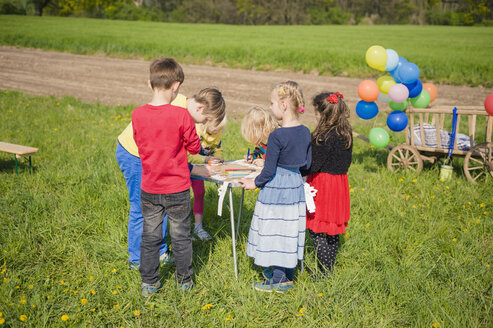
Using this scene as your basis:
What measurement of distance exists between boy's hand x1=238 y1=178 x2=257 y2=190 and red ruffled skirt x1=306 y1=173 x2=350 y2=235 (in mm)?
595

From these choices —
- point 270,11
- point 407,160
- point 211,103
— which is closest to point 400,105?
point 407,160

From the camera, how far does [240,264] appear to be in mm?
3557

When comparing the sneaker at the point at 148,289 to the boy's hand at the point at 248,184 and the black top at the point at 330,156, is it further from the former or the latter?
the black top at the point at 330,156

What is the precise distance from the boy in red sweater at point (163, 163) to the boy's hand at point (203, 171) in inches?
11.9

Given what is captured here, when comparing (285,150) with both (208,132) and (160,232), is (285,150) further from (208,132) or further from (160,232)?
(160,232)

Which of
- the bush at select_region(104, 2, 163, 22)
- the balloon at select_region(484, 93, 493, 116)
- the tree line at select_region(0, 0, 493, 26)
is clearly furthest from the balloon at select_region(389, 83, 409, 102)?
the bush at select_region(104, 2, 163, 22)

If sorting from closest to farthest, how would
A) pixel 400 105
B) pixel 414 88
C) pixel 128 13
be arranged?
pixel 414 88
pixel 400 105
pixel 128 13

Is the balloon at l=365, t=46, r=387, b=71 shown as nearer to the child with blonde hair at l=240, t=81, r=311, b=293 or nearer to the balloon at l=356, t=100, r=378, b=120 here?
the balloon at l=356, t=100, r=378, b=120

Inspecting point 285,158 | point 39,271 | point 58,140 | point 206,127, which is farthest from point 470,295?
point 58,140

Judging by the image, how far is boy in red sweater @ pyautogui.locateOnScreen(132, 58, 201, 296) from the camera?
2766 millimetres

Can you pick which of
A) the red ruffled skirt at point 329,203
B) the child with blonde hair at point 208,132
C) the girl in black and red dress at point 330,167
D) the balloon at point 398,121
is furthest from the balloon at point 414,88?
the child with blonde hair at point 208,132

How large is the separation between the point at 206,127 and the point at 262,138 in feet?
1.82

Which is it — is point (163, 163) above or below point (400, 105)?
below

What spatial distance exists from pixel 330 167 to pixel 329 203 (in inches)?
12.4
